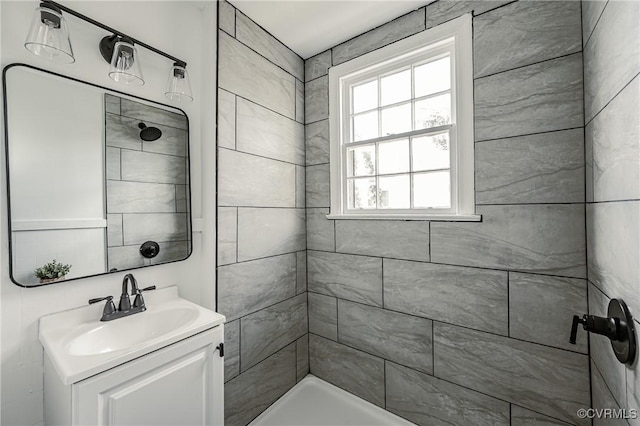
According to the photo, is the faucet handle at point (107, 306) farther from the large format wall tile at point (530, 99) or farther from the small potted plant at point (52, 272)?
the large format wall tile at point (530, 99)

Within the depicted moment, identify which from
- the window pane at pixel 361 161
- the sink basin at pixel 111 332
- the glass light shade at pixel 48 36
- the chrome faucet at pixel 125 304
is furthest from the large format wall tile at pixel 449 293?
the glass light shade at pixel 48 36

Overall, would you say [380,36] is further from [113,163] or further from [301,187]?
[113,163]

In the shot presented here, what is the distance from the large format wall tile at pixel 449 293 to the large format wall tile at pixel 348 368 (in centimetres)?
48

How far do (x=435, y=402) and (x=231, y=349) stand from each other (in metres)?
1.32

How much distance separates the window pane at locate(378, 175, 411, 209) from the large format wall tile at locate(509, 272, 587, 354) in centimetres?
74

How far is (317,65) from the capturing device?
7.34ft

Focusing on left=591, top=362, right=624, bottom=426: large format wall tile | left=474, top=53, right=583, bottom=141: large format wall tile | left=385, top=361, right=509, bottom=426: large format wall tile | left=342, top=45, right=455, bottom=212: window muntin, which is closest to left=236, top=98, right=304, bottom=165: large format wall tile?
left=342, top=45, right=455, bottom=212: window muntin

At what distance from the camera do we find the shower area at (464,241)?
3.55 feet

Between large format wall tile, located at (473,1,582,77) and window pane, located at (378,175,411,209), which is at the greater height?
large format wall tile, located at (473,1,582,77)

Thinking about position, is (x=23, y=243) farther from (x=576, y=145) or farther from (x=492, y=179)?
(x=576, y=145)

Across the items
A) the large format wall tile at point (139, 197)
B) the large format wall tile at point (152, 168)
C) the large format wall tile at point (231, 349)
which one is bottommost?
the large format wall tile at point (231, 349)

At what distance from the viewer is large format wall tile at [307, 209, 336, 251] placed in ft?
7.04

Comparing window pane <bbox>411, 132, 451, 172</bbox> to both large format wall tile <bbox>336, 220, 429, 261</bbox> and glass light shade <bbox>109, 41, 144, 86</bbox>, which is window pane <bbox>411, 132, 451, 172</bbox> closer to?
large format wall tile <bbox>336, 220, 429, 261</bbox>

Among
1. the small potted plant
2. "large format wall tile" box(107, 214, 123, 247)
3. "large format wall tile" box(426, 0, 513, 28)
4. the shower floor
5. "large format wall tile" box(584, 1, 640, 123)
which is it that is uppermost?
"large format wall tile" box(426, 0, 513, 28)
